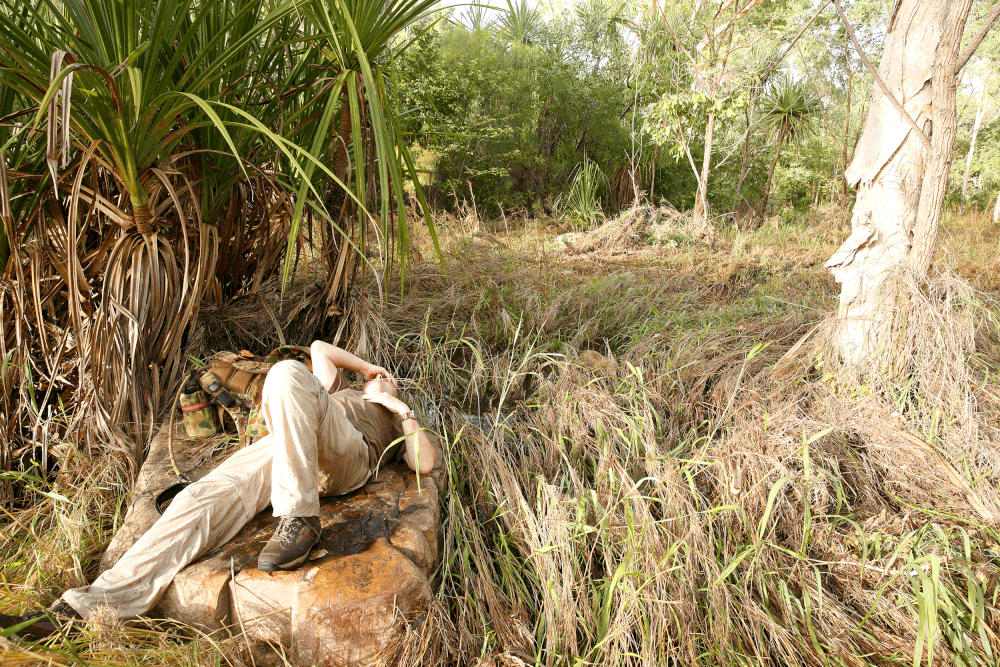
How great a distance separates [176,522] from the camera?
1.67m

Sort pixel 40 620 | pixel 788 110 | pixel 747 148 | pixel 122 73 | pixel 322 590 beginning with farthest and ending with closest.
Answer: pixel 788 110
pixel 747 148
pixel 122 73
pixel 322 590
pixel 40 620

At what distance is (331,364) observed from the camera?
7.12ft

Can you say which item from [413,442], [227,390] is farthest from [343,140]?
[413,442]

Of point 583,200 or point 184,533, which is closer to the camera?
point 184,533

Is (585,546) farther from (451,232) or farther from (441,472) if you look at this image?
(451,232)

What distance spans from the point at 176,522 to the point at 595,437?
4.68ft

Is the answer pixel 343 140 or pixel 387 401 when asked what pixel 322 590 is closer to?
pixel 387 401

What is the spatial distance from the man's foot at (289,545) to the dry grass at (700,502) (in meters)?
0.24

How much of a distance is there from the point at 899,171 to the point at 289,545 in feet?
8.31

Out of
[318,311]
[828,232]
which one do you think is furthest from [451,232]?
[828,232]

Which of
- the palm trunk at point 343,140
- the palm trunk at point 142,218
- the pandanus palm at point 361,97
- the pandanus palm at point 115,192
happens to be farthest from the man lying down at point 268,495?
the palm trunk at point 343,140

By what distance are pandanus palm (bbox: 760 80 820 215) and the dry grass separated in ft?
19.1

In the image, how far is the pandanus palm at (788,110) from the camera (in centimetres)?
755

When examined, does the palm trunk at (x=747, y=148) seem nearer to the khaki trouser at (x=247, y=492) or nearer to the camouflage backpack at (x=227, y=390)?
the camouflage backpack at (x=227, y=390)
